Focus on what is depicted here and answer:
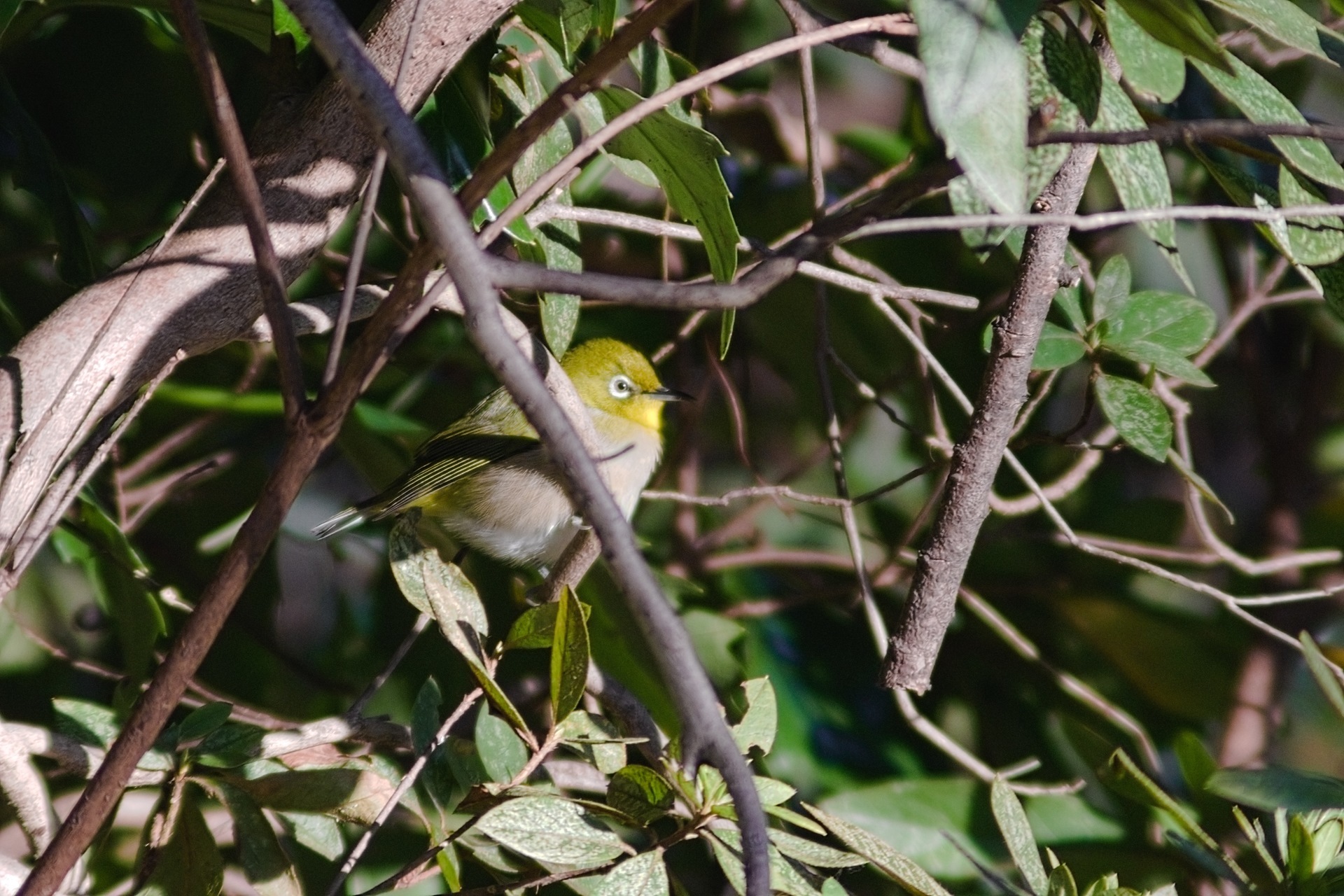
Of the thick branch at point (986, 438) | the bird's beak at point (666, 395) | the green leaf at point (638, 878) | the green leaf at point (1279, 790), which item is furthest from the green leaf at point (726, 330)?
the bird's beak at point (666, 395)

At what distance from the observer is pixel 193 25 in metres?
0.78

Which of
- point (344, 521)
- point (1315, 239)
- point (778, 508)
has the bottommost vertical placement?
point (778, 508)

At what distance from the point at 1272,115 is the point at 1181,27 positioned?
230 millimetres

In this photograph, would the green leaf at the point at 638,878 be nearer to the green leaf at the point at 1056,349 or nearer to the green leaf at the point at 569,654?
the green leaf at the point at 569,654

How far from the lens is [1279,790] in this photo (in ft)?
3.36

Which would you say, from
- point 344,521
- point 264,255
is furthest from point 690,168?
point 344,521

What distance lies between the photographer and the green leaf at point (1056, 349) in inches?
48.3

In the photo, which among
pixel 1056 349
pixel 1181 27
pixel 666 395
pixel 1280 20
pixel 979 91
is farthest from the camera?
pixel 666 395

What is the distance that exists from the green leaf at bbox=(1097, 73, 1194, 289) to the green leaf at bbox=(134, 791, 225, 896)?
0.94 meters

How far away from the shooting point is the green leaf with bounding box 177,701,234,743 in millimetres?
1049

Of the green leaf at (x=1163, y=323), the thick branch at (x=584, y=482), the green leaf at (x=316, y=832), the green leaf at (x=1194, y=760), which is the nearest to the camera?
the thick branch at (x=584, y=482)

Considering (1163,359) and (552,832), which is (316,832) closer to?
(552,832)

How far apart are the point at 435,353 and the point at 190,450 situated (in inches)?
17.4

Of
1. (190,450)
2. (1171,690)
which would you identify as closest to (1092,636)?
(1171,690)
